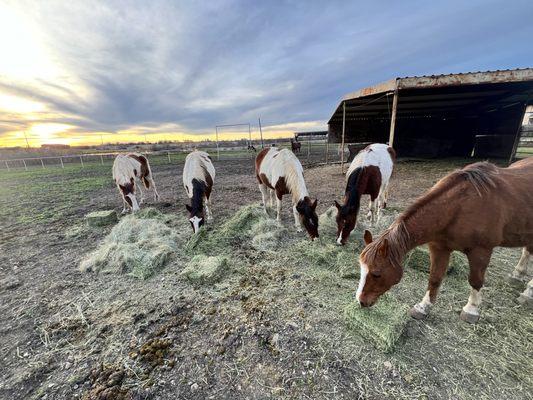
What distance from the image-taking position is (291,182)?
4609mm

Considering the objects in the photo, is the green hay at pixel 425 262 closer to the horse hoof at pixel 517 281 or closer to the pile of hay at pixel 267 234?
the horse hoof at pixel 517 281

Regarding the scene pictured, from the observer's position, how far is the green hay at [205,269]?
3.24 metres

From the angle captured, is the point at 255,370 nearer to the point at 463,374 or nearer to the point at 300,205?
the point at 463,374

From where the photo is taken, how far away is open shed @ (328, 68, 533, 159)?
889 centimetres

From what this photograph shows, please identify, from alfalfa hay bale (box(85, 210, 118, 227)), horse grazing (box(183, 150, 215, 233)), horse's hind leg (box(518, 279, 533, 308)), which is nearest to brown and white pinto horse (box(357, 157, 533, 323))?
horse's hind leg (box(518, 279, 533, 308))

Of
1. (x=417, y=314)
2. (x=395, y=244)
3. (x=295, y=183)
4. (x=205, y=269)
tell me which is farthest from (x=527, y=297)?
(x=205, y=269)

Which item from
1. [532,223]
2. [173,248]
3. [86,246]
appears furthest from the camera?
[86,246]

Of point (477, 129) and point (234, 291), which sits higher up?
point (477, 129)

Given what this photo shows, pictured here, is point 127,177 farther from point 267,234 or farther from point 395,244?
point 395,244

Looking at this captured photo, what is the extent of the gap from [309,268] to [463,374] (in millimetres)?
1930

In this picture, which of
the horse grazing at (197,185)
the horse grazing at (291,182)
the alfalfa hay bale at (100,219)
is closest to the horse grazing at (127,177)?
the alfalfa hay bale at (100,219)

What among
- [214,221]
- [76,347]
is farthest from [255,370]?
[214,221]

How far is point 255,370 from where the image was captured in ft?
6.42

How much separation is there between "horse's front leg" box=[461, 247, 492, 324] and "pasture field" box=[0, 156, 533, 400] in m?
0.11
